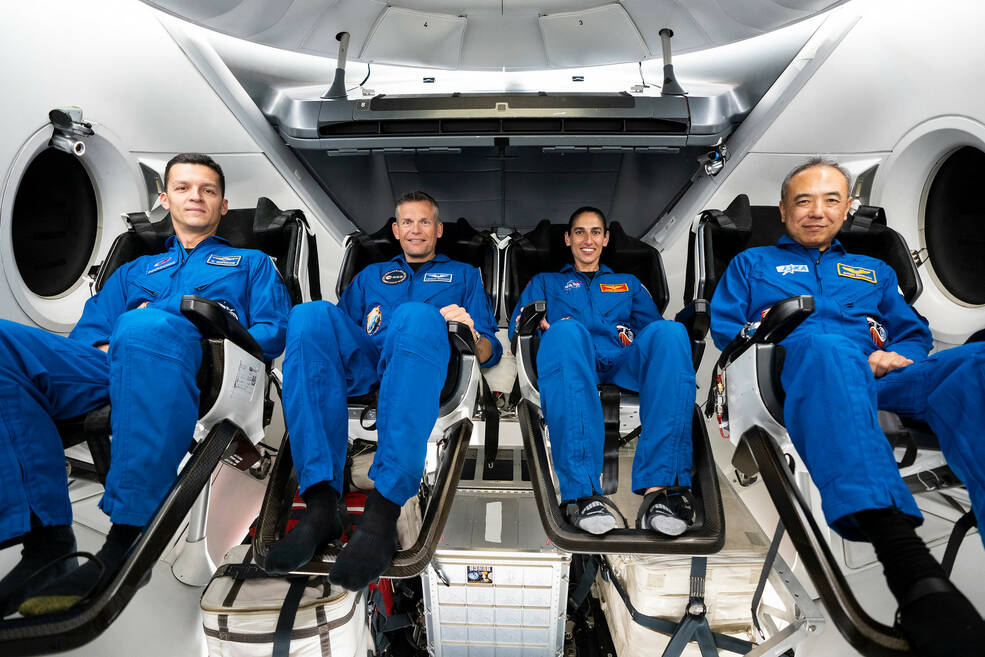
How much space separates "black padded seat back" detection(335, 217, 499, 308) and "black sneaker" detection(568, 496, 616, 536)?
111 cm

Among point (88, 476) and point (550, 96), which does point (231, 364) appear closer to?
point (88, 476)

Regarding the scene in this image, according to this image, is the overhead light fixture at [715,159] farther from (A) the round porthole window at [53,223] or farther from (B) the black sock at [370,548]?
(A) the round porthole window at [53,223]

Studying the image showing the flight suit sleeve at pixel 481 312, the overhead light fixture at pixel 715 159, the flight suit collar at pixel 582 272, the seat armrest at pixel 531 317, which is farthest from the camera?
the overhead light fixture at pixel 715 159

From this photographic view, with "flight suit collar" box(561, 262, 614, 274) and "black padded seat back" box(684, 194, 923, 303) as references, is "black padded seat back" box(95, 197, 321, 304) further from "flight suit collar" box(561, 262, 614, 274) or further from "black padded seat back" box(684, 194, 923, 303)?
"black padded seat back" box(684, 194, 923, 303)

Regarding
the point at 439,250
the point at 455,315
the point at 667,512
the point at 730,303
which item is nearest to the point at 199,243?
the point at 439,250

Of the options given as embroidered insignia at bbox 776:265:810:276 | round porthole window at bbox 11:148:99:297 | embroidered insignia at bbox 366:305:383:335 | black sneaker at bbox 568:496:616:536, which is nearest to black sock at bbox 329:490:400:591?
black sneaker at bbox 568:496:616:536

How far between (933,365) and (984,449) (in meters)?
0.29

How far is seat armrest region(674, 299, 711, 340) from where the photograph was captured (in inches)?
81.5

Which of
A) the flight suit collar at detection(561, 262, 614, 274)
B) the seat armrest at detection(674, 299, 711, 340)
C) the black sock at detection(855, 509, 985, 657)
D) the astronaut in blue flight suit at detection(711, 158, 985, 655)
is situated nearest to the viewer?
the black sock at detection(855, 509, 985, 657)

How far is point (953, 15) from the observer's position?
216 centimetres

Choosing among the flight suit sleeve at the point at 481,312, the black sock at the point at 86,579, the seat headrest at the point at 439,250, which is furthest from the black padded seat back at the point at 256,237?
the black sock at the point at 86,579

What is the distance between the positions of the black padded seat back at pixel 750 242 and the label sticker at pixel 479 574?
1.42m

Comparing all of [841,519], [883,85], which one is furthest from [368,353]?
[883,85]

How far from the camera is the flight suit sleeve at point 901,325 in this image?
1.87 m
